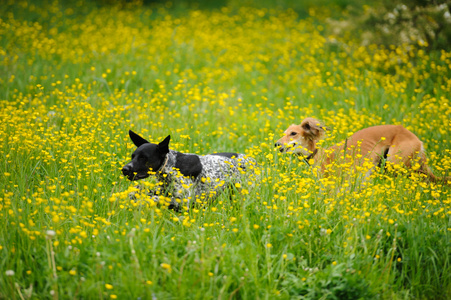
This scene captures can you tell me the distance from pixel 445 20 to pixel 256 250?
7557 millimetres

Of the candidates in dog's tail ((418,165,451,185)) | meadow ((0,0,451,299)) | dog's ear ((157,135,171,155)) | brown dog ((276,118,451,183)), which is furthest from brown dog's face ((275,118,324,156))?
dog's ear ((157,135,171,155))

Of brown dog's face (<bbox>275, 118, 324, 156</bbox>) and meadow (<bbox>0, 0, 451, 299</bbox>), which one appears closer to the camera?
meadow (<bbox>0, 0, 451, 299</bbox>)

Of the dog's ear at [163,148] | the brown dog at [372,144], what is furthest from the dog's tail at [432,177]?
the dog's ear at [163,148]

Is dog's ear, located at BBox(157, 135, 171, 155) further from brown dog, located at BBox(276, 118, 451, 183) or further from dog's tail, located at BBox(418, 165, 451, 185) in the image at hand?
dog's tail, located at BBox(418, 165, 451, 185)

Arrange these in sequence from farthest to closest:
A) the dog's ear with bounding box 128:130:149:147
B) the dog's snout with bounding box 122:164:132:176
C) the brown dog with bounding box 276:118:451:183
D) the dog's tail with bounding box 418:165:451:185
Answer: the brown dog with bounding box 276:118:451:183 < the dog's tail with bounding box 418:165:451:185 < the dog's ear with bounding box 128:130:149:147 < the dog's snout with bounding box 122:164:132:176

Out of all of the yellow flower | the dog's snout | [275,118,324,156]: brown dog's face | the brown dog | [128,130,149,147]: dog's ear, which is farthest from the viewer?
[275,118,324,156]: brown dog's face

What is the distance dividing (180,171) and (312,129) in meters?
2.05

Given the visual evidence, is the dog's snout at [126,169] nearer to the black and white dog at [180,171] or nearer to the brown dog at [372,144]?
the black and white dog at [180,171]

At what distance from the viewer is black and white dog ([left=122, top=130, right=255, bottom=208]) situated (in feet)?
13.5

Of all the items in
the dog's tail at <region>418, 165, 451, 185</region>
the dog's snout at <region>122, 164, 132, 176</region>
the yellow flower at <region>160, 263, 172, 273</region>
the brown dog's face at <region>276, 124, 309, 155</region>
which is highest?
the brown dog's face at <region>276, 124, 309, 155</region>

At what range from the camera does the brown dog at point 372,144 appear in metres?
5.05

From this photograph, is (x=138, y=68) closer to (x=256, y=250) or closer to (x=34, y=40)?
(x=34, y=40)

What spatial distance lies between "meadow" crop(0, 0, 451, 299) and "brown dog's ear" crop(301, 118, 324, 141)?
200 mm

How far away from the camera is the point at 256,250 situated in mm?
3559
